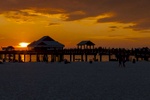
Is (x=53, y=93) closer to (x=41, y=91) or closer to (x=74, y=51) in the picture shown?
(x=41, y=91)

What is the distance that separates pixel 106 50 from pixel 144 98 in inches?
1950

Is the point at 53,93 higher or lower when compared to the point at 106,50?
lower

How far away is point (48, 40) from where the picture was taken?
270 ft

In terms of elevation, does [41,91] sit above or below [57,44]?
below

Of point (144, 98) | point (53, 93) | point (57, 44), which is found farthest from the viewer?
point (57, 44)

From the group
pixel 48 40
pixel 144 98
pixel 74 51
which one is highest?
pixel 48 40

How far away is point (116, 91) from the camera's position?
40.8 ft

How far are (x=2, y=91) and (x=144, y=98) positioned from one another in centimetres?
912

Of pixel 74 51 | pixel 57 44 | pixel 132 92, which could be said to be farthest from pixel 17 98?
pixel 57 44

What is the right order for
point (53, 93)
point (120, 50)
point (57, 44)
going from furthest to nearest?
point (57, 44) < point (120, 50) < point (53, 93)

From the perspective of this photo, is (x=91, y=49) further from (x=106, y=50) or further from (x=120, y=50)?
(x=120, y=50)

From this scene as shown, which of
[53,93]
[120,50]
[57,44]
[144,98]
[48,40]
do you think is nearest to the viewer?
[144,98]

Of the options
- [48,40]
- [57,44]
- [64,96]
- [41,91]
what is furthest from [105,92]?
[48,40]

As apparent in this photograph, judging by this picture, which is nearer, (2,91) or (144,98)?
(144,98)
